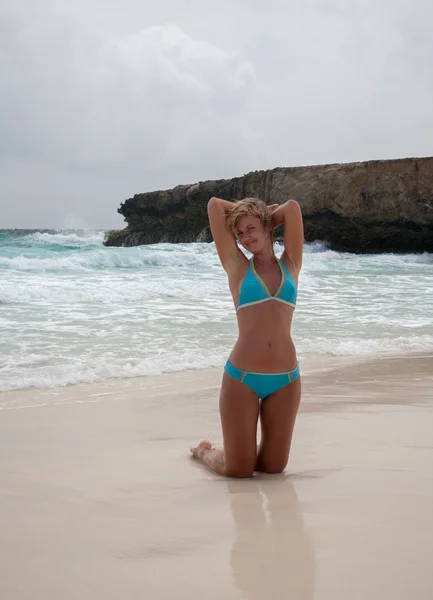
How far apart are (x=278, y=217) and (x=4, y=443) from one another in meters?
1.92

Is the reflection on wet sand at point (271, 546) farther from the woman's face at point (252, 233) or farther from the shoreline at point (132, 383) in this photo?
the shoreline at point (132, 383)

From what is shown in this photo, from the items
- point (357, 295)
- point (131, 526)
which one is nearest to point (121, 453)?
point (131, 526)

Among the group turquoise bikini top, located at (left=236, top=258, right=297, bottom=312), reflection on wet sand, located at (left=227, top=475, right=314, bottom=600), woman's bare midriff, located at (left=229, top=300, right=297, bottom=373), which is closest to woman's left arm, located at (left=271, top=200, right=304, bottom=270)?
turquoise bikini top, located at (left=236, top=258, right=297, bottom=312)

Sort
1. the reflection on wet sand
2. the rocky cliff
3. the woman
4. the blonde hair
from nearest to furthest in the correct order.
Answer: the reflection on wet sand → the woman → the blonde hair → the rocky cliff

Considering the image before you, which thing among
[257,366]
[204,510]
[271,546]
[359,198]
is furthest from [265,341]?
[359,198]

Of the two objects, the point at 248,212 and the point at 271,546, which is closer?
the point at 271,546

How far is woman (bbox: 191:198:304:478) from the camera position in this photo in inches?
118

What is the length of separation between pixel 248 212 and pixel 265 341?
24.9 inches

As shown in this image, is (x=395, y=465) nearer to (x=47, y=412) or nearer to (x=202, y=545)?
(x=202, y=545)

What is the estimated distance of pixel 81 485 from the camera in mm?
2744

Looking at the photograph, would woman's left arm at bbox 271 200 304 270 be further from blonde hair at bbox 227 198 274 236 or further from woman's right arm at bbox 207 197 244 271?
woman's right arm at bbox 207 197 244 271

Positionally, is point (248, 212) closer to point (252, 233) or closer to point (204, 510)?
point (252, 233)

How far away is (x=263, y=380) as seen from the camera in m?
2.99

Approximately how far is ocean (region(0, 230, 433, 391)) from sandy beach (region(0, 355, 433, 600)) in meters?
1.74
